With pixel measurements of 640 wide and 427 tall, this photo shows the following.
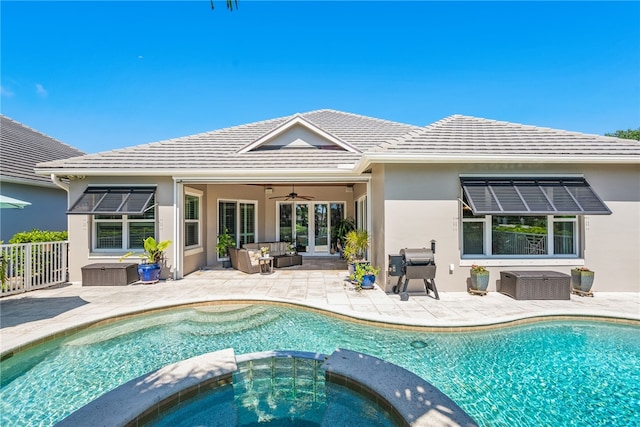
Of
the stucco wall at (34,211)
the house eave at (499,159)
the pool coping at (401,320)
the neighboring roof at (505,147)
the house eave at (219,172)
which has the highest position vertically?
the neighboring roof at (505,147)

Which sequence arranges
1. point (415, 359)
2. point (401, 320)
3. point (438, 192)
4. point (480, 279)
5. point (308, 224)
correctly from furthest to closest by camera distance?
1. point (308, 224)
2. point (438, 192)
3. point (480, 279)
4. point (401, 320)
5. point (415, 359)

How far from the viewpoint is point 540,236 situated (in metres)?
9.91

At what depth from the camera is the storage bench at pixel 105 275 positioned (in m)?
10.2

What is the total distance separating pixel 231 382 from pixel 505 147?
33.0 feet

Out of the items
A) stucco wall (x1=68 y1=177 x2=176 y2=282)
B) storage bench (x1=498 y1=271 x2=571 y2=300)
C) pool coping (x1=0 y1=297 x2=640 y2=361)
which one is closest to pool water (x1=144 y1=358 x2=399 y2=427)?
pool coping (x1=0 y1=297 x2=640 y2=361)

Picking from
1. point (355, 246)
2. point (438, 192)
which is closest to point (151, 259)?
point (355, 246)

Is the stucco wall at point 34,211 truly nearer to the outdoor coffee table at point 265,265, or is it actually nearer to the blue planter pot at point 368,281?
the outdoor coffee table at point 265,265

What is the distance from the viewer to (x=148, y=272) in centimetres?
1044

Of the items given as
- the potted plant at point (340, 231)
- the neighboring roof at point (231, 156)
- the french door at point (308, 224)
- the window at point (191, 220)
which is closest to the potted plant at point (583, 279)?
the neighboring roof at point (231, 156)

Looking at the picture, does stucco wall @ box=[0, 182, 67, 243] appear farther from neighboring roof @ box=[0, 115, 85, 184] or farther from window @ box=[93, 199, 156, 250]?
window @ box=[93, 199, 156, 250]

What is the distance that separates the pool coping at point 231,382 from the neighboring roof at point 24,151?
13096 millimetres

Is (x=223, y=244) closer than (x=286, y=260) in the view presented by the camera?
No

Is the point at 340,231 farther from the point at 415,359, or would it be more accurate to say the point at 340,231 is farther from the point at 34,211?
the point at 34,211

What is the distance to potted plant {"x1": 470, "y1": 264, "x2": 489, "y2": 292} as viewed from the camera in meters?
8.92
